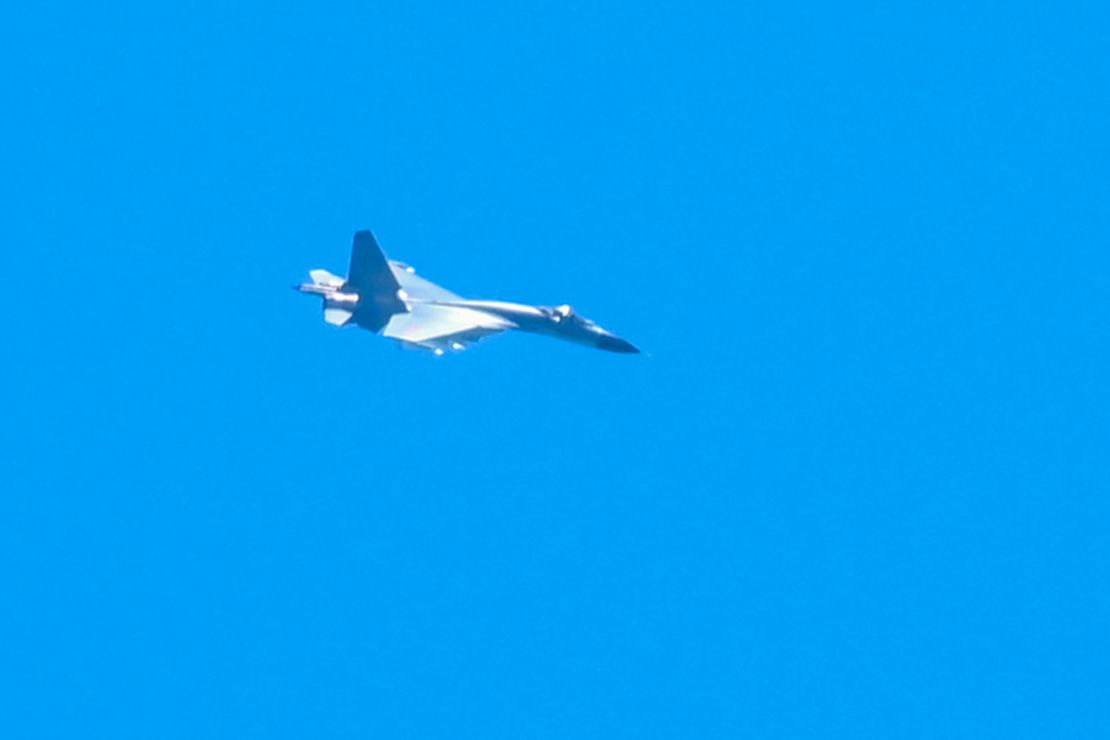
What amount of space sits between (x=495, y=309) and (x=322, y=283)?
23.0ft

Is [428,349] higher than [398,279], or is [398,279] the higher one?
[398,279]

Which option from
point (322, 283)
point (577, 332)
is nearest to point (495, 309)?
point (577, 332)

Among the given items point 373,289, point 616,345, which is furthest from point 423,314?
point 616,345

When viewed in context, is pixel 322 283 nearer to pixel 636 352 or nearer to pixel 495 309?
pixel 495 309

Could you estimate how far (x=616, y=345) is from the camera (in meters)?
59.9

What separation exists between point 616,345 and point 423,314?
754cm

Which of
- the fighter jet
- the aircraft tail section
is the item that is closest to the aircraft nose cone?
the fighter jet

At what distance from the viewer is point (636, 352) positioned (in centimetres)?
6009

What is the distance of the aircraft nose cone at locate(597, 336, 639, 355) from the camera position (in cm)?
5988

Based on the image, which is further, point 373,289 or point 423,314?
point 423,314

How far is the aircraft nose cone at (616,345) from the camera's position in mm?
59875

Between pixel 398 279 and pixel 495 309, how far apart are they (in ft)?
16.1

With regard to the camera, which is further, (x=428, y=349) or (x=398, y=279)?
(x=398, y=279)

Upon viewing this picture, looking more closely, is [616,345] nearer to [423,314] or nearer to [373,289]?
[423,314]
